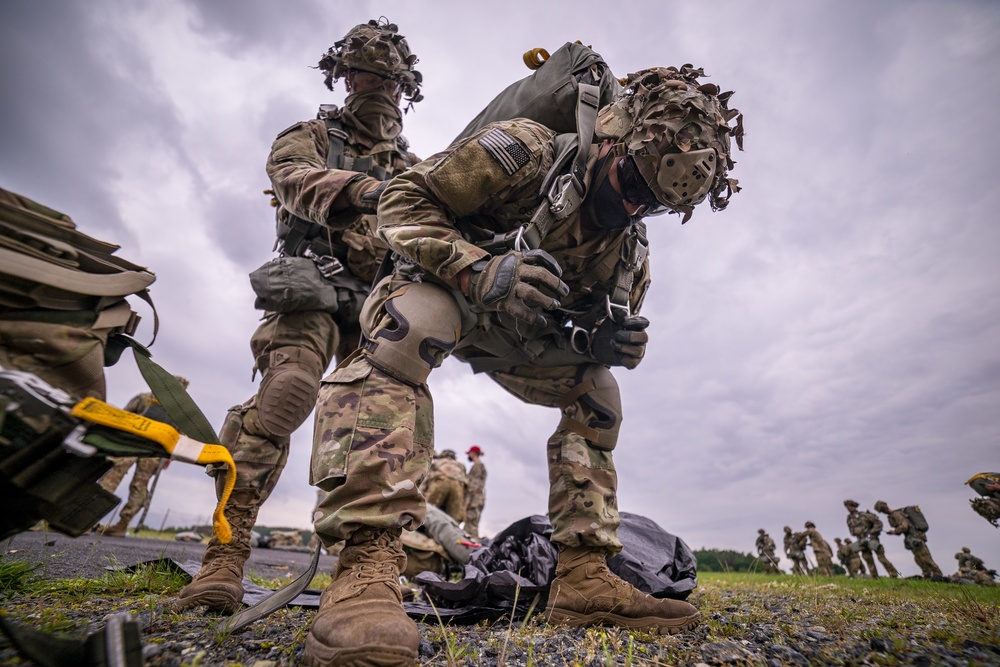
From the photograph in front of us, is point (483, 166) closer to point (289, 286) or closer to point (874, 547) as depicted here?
point (289, 286)

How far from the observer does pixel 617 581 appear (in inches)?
90.9

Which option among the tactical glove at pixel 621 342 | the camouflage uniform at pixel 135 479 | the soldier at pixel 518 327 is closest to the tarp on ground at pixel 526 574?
the soldier at pixel 518 327

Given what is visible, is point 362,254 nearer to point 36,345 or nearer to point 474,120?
point 474,120

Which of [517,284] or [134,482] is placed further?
[134,482]

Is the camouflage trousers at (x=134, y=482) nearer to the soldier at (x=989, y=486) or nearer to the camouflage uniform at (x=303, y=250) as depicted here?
the camouflage uniform at (x=303, y=250)

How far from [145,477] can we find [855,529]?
17675 millimetres

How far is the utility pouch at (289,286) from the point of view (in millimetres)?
2934

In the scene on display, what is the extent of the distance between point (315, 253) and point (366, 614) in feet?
8.55

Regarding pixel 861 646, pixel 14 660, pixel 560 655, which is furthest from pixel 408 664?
pixel 861 646

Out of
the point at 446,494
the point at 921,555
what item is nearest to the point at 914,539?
the point at 921,555

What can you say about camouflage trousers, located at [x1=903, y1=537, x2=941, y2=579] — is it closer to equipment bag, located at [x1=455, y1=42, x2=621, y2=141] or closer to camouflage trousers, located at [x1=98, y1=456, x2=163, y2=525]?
equipment bag, located at [x1=455, y1=42, x2=621, y2=141]

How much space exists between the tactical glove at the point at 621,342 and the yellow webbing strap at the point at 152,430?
2.19m

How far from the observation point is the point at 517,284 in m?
2.02

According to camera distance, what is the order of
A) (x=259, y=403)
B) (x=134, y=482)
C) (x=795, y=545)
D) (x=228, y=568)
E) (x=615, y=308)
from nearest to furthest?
(x=228, y=568) → (x=259, y=403) → (x=615, y=308) → (x=134, y=482) → (x=795, y=545)
